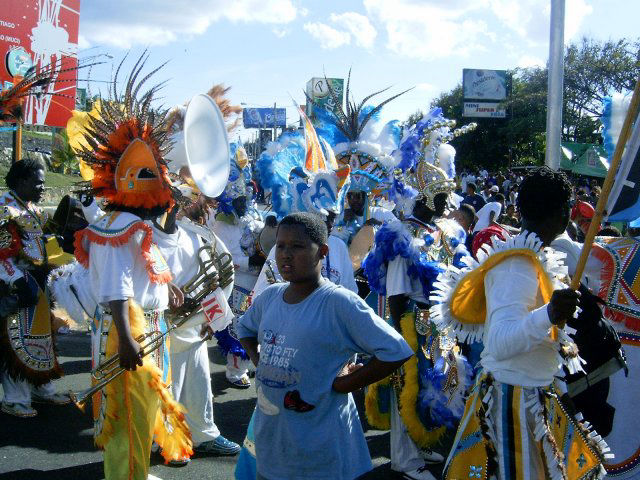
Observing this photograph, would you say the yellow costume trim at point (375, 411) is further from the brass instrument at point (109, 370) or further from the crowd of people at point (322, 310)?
the brass instrument at point (109, 370)

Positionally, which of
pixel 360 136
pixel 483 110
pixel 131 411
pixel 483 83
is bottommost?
pixel 131 411

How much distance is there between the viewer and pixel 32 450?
4.55m

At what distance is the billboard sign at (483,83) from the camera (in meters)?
52.1

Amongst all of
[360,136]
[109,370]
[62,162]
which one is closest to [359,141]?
[360,136]

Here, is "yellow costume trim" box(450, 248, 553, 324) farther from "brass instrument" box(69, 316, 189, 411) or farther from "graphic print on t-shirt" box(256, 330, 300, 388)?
"brass instrument" box(69, 316, 189, 411)

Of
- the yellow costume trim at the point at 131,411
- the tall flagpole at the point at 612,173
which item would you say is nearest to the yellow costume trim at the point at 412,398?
the yellow costume trim at the point at 131,411

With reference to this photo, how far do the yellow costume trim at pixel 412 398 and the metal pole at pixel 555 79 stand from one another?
114 inches

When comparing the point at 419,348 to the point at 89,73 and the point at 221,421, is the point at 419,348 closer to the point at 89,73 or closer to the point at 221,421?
the point at 221,421

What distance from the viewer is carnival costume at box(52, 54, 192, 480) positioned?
3.32 meters

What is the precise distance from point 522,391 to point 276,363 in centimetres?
91

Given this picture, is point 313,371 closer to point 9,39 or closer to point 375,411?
point 375,411

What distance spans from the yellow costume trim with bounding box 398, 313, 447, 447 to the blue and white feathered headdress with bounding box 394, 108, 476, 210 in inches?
43.0

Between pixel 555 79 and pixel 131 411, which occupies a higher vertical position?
pixel 555 79

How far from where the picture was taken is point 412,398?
13.8 ft
